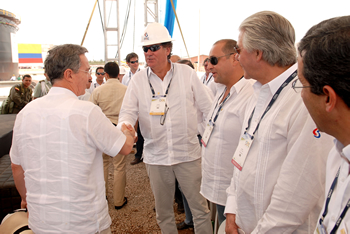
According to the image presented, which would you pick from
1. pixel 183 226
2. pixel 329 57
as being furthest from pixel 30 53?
pixel 329 57

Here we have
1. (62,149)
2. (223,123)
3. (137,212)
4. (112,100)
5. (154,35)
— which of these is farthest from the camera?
(112,100)

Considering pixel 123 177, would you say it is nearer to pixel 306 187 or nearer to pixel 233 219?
pixel 233 219

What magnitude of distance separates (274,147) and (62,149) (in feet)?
3.64

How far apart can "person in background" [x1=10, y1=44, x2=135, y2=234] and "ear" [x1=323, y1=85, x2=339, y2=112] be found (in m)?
1.15

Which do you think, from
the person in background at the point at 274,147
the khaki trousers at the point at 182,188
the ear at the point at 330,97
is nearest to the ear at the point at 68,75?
the person in background at the point at 274,147

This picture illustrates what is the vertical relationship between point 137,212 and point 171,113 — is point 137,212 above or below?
below

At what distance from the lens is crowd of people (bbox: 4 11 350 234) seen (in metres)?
0.70

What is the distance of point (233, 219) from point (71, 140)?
1015 mm

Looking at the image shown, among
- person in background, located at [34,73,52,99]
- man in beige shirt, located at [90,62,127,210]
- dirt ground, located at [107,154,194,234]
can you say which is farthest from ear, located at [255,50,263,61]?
person in background, located at [34,73,52,99]

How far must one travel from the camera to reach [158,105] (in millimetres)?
2244

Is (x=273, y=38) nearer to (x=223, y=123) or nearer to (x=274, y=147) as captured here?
(x=274, y=147)

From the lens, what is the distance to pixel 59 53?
1.47 metres

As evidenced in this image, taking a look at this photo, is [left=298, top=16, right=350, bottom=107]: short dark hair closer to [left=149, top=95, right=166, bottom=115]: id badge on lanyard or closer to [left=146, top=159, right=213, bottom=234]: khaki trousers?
[left=149, top=95, right=166, bottom=115]: id badge on lanyard

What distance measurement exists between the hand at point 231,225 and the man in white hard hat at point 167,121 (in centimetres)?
88
